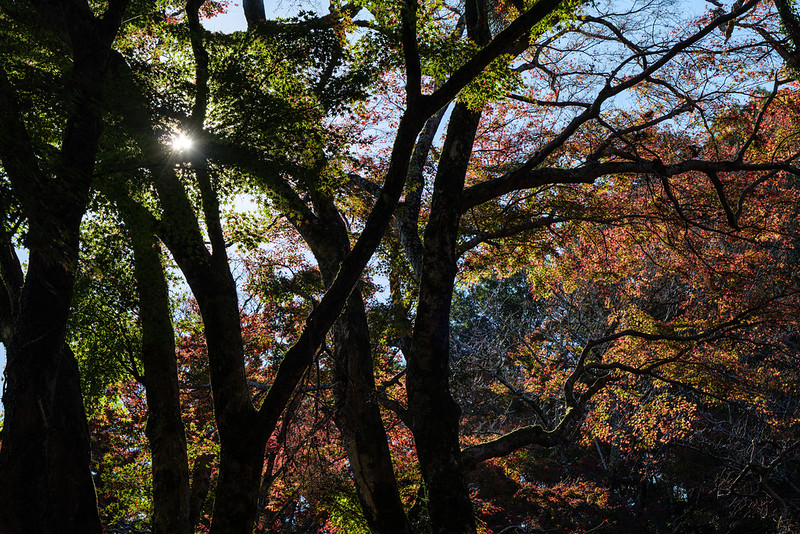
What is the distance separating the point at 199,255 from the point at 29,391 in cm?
192

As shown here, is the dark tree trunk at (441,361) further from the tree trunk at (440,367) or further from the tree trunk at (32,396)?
the tree trunk at (32,396)

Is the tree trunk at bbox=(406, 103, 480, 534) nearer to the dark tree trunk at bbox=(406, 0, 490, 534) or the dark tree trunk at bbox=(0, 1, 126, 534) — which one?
the dark tree trunk at bbox=(406, 0, 490, 534)

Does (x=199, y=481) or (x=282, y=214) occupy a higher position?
(x=282, y=214)

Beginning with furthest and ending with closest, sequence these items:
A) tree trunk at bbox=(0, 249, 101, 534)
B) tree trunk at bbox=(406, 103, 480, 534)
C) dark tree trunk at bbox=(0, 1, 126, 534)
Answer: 1. tree trunk at bbox=(406, 103, 480, 534)
2. tree trunk at bbox=(0, 249, 101, 534)
3. dark tree trunk at bbox=(0, 1, 126, 534)

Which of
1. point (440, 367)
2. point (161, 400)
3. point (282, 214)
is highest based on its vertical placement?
point (282, 214)

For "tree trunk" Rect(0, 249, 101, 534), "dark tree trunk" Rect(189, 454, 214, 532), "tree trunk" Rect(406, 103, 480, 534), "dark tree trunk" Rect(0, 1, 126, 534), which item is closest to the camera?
"dark tree trunk" Rect(0, 1, 126, 534)

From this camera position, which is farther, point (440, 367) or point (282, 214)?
point (282, 214)

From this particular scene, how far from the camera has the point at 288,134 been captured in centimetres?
506

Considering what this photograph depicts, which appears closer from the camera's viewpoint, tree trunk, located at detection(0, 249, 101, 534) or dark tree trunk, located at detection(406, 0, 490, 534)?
tree trunk, located at detection(0, 249, 101, 534)

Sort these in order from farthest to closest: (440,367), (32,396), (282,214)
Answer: (282,214) < (440,367) < (32,396)

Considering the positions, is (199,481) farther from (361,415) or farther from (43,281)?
(43,281)

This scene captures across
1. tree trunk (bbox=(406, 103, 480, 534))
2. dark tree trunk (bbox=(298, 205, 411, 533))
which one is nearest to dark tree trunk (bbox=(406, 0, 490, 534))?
tree trunk (bbox=(406, 103, 480, 534))

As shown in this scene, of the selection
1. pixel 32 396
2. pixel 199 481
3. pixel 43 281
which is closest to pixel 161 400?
pixel 32 396

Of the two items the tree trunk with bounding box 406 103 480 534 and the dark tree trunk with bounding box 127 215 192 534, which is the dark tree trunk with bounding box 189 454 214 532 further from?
the tree trunk with bounding box 406 103 480 534
